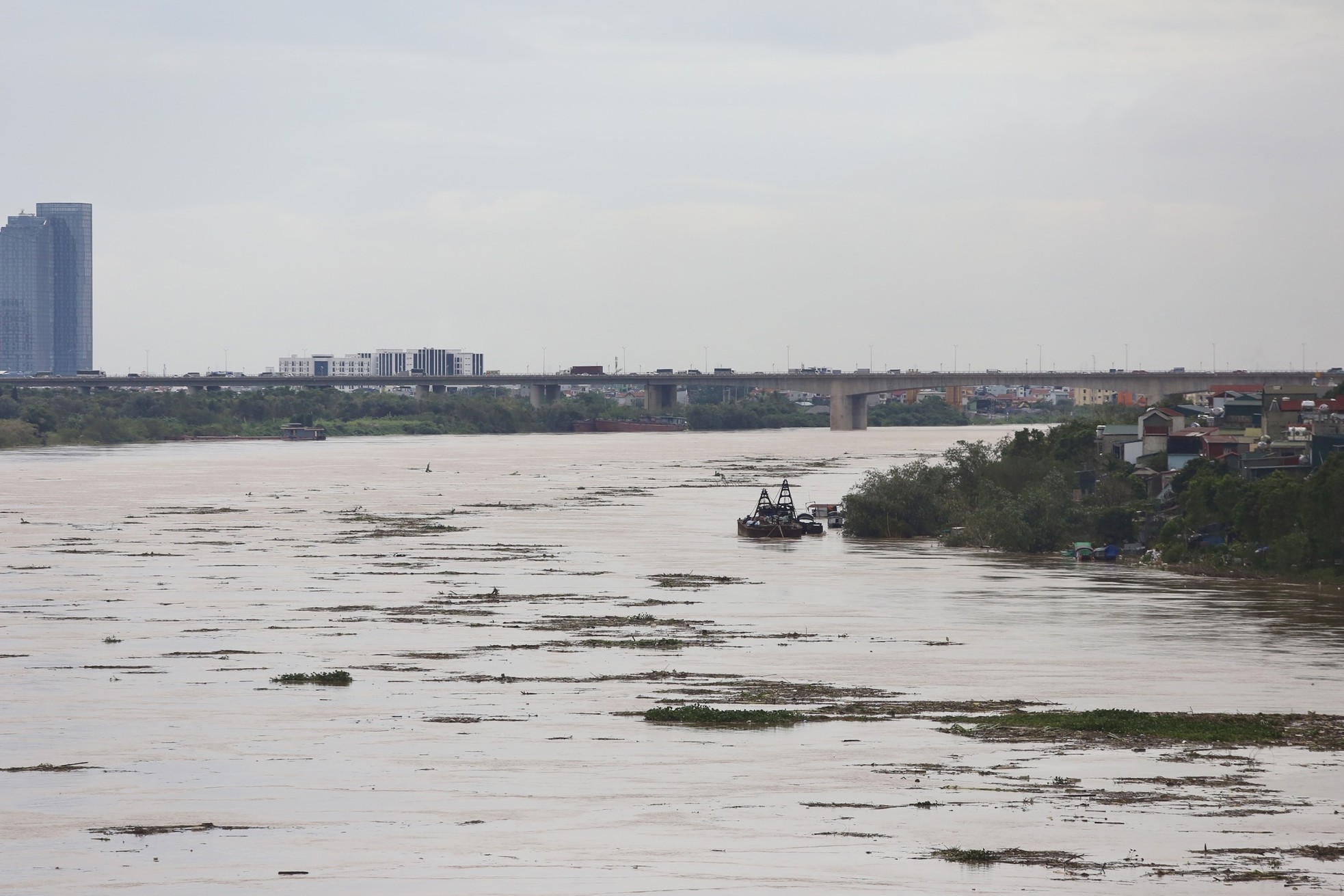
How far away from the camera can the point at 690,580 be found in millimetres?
54781

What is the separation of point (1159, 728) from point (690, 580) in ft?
88.2

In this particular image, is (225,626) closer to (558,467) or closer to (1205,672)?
(1205,672)

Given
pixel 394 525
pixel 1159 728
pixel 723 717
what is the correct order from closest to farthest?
1. pixel 1159 728
2. pixel 723 717
3. pixel 394 525

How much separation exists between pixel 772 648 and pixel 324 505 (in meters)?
55.1

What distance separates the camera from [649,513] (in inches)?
3339

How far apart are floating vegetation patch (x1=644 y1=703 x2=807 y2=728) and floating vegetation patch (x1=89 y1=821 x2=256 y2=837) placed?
887 cm

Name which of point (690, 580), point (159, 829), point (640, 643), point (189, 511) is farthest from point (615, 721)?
point (189, 511)

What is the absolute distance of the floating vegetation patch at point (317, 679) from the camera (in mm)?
34062

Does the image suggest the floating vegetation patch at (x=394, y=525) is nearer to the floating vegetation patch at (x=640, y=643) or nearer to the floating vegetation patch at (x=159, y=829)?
the floating vegetation patch at (x=640, y=643)

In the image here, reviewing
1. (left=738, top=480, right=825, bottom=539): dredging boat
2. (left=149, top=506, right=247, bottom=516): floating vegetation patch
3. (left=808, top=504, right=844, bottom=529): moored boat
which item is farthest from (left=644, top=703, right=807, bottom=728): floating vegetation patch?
(left=149, top=506, right=247, bottom=516): floating vegetation patch

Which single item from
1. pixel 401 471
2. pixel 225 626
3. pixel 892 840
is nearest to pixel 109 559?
pixel 225 626

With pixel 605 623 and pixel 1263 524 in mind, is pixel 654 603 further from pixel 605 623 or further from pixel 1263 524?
pixel 1263 524

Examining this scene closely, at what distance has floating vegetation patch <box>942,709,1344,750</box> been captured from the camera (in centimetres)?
2817

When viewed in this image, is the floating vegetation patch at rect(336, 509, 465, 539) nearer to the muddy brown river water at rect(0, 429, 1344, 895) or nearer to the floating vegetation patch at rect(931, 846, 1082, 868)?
the muddy brown river water at rect(0, 429, 1344, 895)
